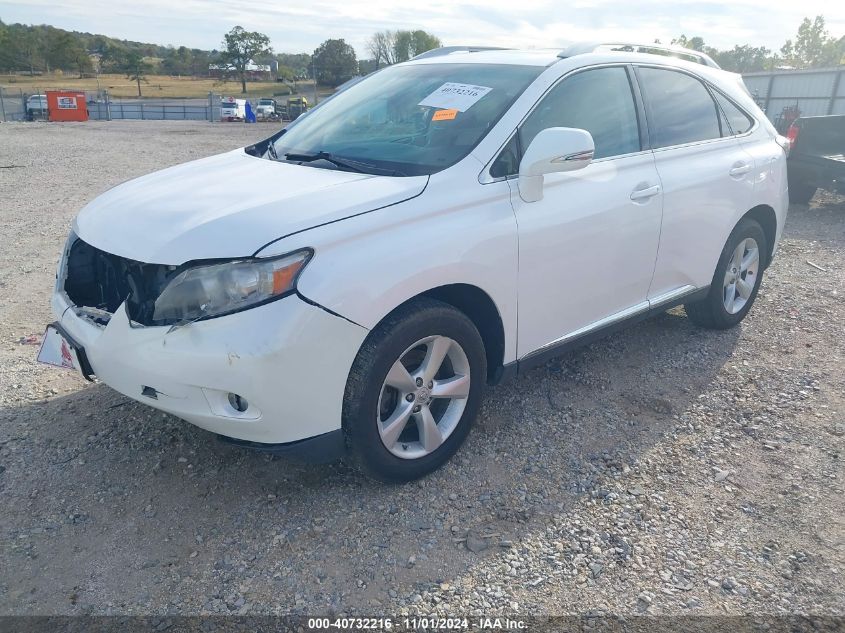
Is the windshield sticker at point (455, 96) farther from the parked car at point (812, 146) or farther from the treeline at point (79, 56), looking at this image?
the treeline at point (79, 56)

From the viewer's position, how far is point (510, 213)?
125 inches

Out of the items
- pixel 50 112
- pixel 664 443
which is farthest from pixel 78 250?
pixel 50 112

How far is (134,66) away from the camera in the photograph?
7806 cm

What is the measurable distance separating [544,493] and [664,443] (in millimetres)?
840

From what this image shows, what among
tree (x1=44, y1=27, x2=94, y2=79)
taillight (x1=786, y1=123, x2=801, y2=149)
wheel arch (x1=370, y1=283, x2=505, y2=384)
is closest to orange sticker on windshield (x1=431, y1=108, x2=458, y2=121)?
wheel arch (x1=370, y1=283, x2=505, y2=384)

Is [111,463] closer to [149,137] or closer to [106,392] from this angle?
[106,392]

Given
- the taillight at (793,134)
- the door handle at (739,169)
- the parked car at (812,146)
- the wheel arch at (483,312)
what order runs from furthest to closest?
1. the taillight at (793,134)
2. the parked car at (812,146)
3. the door handle at (739,169)
4. the wheel arch at (483,312)

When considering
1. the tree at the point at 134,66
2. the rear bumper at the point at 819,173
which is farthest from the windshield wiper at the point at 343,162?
the tree at the point at 134,66

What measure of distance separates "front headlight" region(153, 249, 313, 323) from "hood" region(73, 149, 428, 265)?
6 centimetres

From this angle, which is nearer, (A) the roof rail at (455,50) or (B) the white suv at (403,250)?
(B) the white suv at (403,250)

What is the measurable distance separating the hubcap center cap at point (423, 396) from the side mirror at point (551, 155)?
3.31ft

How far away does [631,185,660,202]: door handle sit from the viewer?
148 inches

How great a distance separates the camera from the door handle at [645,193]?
3.76 meters

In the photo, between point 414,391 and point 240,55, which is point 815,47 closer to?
point 240,55
